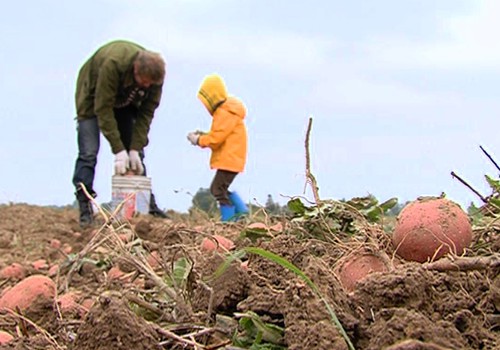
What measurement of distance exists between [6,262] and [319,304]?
3680mm

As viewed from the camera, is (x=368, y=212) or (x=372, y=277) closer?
(x=372, y=277)

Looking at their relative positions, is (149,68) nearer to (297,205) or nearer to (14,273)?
(14,273)

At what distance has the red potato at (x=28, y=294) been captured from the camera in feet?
9.27

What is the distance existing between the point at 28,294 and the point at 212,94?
16.5 feet

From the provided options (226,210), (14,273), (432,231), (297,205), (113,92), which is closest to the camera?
(432,231)

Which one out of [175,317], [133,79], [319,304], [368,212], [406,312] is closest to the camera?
[406,312]

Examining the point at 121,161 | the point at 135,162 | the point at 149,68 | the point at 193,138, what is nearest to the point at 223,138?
the point at 193,138

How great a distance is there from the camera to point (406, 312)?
1.34m

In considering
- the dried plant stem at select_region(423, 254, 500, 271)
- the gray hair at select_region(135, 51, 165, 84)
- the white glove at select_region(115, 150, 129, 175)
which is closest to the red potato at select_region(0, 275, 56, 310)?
the dried plant stem at select_region(423, 254, 500, 271)

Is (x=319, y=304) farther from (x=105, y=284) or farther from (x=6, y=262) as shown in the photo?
(x=6, y=262)

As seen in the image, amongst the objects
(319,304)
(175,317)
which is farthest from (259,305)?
(175,317)

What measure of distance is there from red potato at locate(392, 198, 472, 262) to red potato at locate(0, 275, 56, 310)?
4.81 ft

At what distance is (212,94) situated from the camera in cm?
774

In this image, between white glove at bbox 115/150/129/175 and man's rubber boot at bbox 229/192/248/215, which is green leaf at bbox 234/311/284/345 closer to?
white glove at bbox 115/150/129/175
